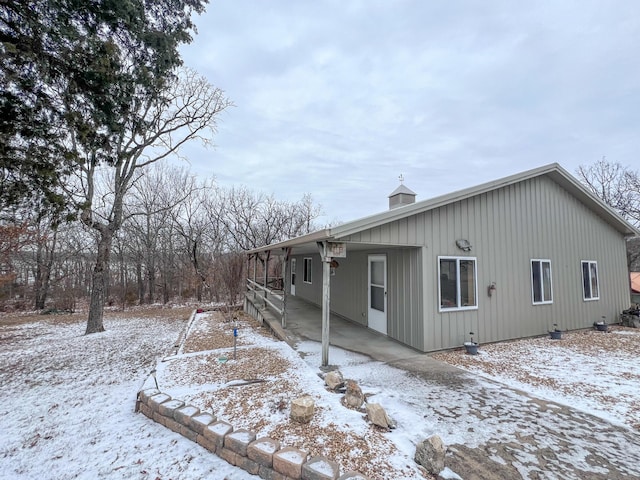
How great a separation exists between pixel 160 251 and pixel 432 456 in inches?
676

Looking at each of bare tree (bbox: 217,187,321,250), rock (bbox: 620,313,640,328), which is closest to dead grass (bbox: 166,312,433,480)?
rock (bbox: 620,313,640,328)

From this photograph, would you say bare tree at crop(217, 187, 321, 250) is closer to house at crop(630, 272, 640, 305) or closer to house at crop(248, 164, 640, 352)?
house at crop(248, 164, 640, 352)

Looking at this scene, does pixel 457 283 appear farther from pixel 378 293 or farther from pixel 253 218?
pixel 253 218

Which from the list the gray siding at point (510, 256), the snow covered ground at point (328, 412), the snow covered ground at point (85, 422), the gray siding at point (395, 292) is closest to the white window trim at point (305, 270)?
the gray siding at point (395, 292)

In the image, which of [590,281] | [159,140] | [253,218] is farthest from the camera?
[253,218]

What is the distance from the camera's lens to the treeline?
1384 centimetres

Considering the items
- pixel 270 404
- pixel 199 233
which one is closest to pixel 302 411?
pixel 270 404

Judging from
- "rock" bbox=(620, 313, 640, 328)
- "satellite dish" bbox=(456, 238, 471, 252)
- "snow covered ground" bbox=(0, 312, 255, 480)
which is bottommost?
"snow covered ground" bbox=(0, 312, 255, 480)

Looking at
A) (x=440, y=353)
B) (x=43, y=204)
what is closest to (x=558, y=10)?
(x=440, y=353)

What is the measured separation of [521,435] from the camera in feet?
8.96

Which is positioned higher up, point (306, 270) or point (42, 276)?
point (306, 270)

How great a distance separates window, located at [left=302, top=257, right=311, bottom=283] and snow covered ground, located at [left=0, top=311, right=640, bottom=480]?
6510 mm

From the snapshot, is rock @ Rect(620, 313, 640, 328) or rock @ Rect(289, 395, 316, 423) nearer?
rock @ Rect(289, 395, 316, 423)

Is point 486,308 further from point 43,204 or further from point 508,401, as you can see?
point 43,204
